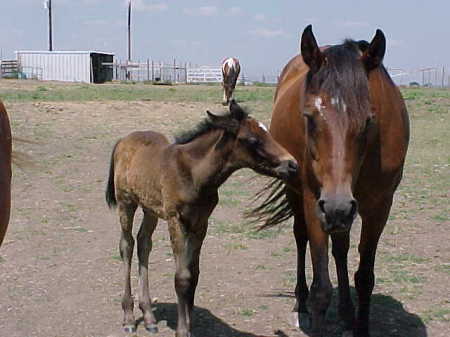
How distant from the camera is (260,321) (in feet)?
14.9

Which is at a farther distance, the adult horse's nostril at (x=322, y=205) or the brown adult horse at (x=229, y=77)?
the brown adult horse at (x=229, y=77)

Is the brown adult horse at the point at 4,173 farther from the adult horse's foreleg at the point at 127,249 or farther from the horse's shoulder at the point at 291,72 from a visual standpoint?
the horse's shoulder at the point at 291,72

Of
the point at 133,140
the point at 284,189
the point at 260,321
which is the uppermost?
the point at 133,140

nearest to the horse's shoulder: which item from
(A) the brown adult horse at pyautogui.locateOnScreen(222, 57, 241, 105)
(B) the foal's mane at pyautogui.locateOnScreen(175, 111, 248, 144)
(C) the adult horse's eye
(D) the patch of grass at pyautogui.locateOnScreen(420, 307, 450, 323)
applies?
(B) the foal's mane at pyautogui.locateOnScreen(175, 111, 248, 144)

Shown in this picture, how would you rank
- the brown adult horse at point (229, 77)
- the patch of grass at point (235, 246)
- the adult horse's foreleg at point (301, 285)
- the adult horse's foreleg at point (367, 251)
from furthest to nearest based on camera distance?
the brown adult horse at point (229, 77) → the patch of grass at point (235, 246) → the adult horse's foreleg at point (301, 285) → the adult horse's foreleg at point (367, 251)

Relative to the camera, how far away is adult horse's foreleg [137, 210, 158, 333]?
14.4 ft

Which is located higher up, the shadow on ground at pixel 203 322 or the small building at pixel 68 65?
the small building at pixel 68 65

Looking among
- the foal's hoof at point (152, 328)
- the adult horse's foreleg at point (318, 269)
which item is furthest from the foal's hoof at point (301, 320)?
the foal's hoof at point (152, 328)

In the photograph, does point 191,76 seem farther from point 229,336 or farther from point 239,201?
point 229,336

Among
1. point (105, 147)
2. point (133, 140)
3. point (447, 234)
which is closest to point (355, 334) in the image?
point (133, 140)

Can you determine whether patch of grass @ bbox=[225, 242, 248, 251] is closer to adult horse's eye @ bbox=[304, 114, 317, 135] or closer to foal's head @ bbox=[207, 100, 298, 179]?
foal's head @ bbox=[207, 100, 298, 179]

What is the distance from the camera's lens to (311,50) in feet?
11.0

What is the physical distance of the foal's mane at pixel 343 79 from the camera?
3.13m

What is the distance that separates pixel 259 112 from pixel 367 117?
14065 millimetres
